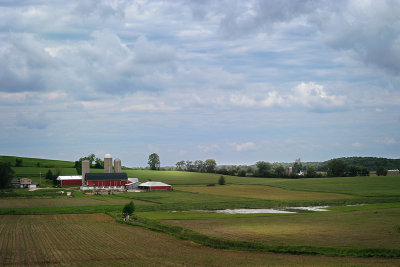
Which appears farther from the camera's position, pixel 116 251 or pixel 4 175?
pixel 4 175

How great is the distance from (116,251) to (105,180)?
9382 cm

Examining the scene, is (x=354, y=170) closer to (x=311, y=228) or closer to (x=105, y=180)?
(x=105, y=180)

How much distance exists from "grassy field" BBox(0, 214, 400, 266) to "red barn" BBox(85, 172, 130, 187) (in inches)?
2987

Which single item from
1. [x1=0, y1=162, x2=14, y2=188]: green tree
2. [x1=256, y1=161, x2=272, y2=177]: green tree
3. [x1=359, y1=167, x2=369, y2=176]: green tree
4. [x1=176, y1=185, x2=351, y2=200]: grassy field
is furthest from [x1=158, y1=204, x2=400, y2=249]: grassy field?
[x1=256, y1=161, x2=272, y2=177]: green tree

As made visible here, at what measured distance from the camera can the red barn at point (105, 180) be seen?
12131cm

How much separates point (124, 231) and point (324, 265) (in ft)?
73.4

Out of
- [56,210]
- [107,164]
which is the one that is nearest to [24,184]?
[107,164]

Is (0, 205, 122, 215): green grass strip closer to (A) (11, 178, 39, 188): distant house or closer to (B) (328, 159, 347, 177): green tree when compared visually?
(A) (11, 178, 39, 188): distant house

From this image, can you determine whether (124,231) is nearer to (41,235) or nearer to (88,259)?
(41,235)

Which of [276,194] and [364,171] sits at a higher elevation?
[364,171]

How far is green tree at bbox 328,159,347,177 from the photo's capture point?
15425 cm

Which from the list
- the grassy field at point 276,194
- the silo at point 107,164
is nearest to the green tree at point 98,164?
the silo at point 107,164

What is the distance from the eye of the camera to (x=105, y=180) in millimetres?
123312

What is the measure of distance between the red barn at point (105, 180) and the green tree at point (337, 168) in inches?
2923
